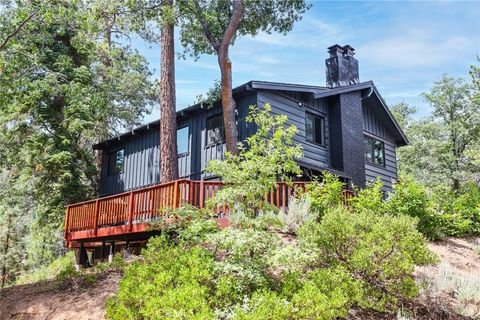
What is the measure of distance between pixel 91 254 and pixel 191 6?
37.2 ft

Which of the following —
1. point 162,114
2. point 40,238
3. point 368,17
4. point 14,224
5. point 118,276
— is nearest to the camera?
point 118,276

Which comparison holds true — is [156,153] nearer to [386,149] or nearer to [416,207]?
[386,149]

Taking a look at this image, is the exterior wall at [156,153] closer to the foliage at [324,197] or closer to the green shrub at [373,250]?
the foliage at [324,197]

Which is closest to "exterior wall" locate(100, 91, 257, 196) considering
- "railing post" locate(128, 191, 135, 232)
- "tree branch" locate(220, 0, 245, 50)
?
"tree branch" locate(220, 0, 245, 50)

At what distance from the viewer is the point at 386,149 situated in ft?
67.2

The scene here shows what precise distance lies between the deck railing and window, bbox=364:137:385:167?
772cm

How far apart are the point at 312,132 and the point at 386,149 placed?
19.5ft

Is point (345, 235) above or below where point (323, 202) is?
below

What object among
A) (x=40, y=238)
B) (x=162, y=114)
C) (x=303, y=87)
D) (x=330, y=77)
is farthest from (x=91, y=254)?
(x=330, y=77)

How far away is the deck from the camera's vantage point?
9.92 metres

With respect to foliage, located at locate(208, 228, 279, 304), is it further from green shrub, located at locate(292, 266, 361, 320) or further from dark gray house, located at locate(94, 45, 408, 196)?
dark gray house, located at locate(94, 45, 408, 196)

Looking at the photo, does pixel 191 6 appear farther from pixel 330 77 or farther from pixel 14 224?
pixel 14 224

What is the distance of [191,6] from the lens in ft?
49.3

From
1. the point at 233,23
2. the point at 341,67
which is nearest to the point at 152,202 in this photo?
the point at 233,23
